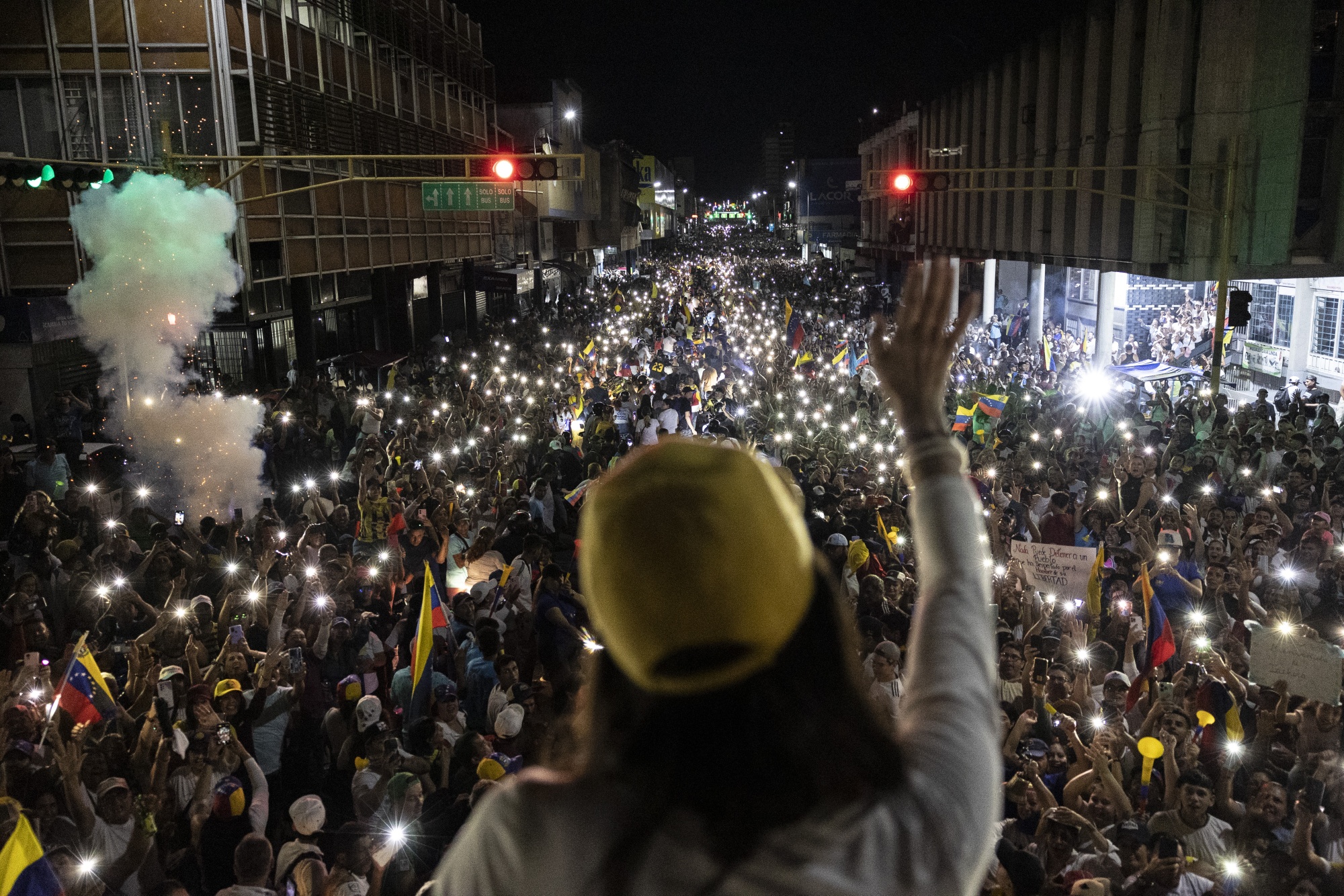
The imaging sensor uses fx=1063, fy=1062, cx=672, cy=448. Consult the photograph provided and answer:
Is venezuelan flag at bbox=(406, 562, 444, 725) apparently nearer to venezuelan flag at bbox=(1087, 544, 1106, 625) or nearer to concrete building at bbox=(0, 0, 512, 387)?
venezuelan flag at bbox=(1087, 544, 1106, 625)

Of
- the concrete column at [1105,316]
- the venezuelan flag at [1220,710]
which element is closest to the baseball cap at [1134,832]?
the venezuelan flag at [1220,710]

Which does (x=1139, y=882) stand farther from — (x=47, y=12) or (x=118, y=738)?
(x=47, y=12)

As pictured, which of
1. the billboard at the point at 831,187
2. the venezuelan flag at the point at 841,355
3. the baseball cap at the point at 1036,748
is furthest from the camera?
the billboard at the point at 831,187

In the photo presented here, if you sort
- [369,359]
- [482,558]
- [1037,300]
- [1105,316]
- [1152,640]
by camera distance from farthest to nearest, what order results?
1. [1037,300]
2. [1105,316]
3. [369,359]
4. [482,558]
5. [1152,640]

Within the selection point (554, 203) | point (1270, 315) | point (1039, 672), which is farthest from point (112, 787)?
point (554, 203)

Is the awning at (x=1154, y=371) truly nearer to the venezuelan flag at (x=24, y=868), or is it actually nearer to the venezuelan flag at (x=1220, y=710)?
the venezuelan flag at (x=1220, y=710)

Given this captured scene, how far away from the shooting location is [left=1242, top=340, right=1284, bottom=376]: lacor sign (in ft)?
87.2

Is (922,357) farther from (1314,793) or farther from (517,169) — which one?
(517,169)

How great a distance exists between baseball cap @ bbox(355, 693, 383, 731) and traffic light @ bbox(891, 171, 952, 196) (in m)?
12.4

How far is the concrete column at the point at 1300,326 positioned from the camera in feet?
83.0

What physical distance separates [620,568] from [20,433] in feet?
62.2

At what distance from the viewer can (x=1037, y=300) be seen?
38250 mm

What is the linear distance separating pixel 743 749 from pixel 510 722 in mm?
5766

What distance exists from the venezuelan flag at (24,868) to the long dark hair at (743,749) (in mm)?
4114
